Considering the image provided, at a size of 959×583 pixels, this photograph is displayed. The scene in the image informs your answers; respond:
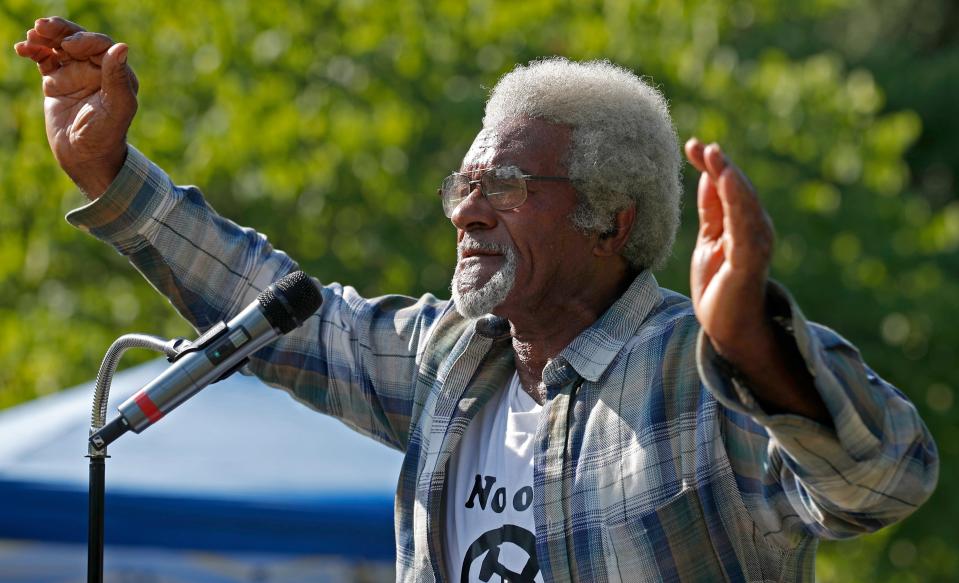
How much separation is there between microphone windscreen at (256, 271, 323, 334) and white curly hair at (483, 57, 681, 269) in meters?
0.81

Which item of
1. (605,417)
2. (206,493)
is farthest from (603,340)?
(206,493)

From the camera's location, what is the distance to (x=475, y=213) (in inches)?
124

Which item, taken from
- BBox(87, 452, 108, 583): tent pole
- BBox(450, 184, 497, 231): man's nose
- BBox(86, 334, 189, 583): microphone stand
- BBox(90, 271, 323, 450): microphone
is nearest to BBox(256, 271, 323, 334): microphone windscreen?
BBox(90, 271, 323, 450): microphone

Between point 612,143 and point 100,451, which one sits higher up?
point 612,143

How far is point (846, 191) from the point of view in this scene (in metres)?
10.1

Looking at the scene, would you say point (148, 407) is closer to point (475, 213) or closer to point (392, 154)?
point (475, 213)

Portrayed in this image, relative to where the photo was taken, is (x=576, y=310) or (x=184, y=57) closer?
(x=576, y=310)

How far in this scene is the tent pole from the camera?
8.81ft

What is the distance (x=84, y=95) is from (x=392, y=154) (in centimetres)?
598

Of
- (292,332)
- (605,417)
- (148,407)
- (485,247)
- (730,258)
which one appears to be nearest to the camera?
(730,258)

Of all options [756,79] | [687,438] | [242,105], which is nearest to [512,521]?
[687,438]

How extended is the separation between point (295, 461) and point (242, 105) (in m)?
4.24

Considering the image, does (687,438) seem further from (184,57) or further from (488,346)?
(184,57)

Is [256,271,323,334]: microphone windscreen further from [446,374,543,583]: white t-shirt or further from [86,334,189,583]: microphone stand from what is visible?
[446,374,543,583]: white t-shirt
